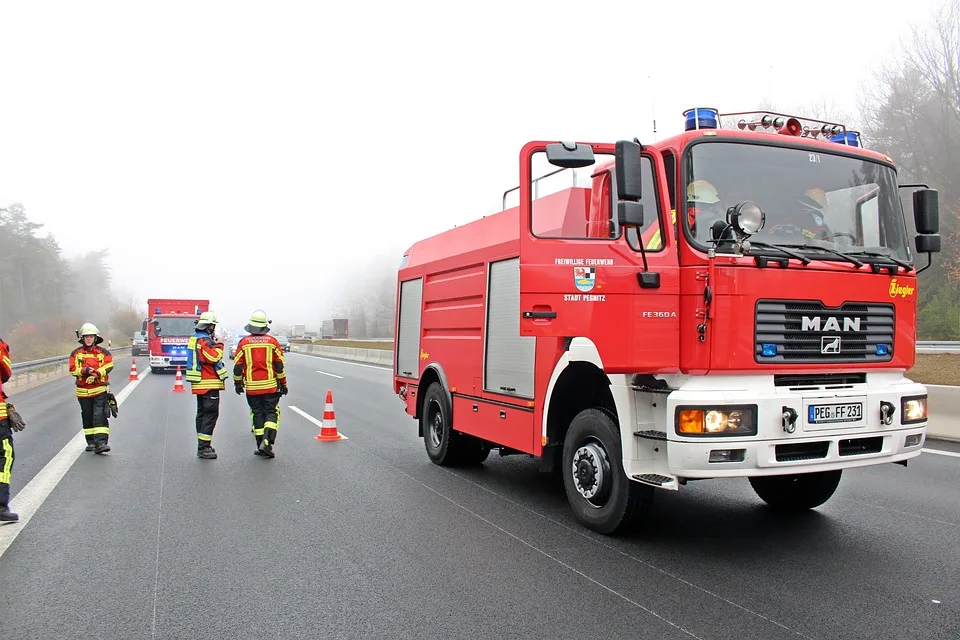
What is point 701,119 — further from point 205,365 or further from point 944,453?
point 205,365

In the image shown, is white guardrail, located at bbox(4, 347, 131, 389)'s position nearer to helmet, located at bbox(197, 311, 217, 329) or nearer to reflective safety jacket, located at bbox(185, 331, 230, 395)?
reflective safety jacket, located at bbox(185, 331, 230, 395)

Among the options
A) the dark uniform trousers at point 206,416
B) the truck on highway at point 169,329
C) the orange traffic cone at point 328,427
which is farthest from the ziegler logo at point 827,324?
the truck on highway at point 169,329

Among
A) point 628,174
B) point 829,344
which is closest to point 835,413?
point 829,344

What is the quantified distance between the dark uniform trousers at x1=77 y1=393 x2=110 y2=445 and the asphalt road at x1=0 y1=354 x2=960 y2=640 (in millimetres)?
1177

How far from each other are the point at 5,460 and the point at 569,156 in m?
4.95

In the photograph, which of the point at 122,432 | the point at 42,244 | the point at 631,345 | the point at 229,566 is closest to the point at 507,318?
the point at 631,345

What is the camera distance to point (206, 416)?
31.7 ft

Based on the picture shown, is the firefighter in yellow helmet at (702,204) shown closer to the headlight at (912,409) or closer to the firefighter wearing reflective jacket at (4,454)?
the headlight at (912,409)

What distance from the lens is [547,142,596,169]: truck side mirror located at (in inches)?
199

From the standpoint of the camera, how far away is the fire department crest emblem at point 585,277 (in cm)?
517

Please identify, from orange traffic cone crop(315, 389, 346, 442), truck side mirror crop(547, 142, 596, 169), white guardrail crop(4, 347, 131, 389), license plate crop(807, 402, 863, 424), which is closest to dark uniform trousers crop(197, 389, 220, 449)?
orange traffic cone crop(315, 389, 346, 442)

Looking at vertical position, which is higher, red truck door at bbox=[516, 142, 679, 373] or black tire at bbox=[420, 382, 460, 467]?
red truck door at bbox=[516, 142, 679, 373]

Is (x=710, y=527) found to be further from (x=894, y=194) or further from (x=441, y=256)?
(x=441, y=256)

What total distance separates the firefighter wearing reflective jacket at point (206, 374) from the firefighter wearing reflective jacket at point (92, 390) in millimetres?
1132
